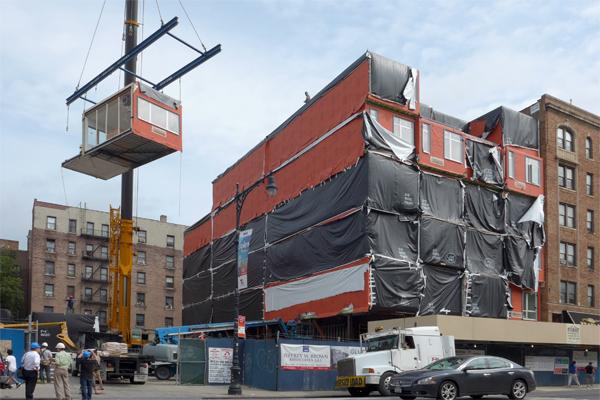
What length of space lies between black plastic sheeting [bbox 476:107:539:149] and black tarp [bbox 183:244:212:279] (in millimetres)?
27412

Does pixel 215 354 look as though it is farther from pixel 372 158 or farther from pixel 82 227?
pixel 82 227

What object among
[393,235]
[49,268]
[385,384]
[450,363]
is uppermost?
[393,235]

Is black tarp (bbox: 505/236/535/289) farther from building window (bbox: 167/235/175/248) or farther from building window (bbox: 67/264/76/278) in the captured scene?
building window (bbox: 167/235/175/248)

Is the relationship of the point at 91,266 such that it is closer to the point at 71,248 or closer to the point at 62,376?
the point at 71,248

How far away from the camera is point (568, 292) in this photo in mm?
50781

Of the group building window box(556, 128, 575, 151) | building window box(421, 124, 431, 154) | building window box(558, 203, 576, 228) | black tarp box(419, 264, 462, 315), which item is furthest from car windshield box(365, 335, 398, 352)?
building window box(556, 128, 575, 151)

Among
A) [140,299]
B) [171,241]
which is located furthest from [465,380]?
[171,241]

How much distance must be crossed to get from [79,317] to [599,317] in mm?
34924

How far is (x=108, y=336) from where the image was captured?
1410 inches

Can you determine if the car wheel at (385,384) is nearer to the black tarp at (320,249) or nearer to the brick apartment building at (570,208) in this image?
the black tarp at (320,249)

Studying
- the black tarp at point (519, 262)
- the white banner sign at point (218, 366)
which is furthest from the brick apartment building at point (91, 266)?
the white banner sign at point (218, 366)

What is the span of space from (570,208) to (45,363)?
1470 inches

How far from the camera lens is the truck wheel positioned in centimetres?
3875

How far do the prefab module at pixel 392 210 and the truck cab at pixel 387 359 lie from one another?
12068 mm
